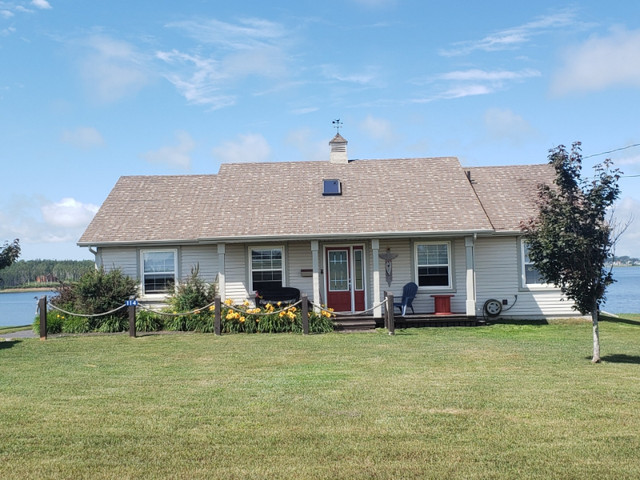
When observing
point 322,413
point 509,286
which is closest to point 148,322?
point 509,286

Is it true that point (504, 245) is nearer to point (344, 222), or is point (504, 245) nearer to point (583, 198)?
point (344, 222)

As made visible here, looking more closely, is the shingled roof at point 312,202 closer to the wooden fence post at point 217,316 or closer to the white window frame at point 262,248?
the white window frame at point 262,248

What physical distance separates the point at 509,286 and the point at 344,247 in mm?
5246

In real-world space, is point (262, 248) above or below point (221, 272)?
above

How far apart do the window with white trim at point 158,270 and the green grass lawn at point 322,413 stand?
652 cm

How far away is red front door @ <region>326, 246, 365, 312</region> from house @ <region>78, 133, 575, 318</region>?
31mm

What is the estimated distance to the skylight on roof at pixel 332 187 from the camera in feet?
72.7

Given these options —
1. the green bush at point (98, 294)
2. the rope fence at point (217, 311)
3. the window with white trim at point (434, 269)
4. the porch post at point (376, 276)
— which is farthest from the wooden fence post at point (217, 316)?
the window with white trim at point (434, 269)

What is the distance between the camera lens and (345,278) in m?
21.0

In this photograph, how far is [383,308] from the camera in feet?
64.1

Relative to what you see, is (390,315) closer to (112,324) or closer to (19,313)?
(112,324)

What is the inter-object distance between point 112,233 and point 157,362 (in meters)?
9.14

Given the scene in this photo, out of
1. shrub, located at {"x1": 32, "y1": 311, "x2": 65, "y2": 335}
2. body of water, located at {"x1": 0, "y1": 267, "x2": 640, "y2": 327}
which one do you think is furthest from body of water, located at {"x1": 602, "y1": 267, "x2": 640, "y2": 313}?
shrub, located at {"x1": 32, "y1": 311, "x2": 65, "y2": 335}

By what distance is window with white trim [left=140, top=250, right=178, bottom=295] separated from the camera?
21.2 m
